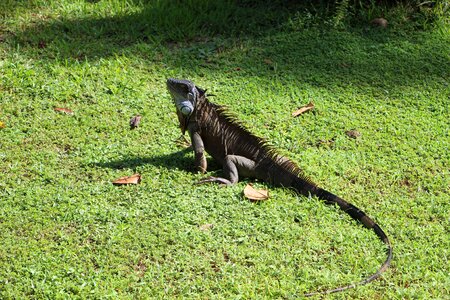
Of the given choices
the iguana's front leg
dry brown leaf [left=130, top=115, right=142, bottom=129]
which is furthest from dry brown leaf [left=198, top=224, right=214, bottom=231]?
dry brown leaf [left=130, top=115, right=142, bottom=129]

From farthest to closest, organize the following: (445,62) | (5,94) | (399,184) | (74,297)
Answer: (445,62)
(5,94)
(399,184)
(74,297)

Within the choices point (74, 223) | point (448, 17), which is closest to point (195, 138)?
point (74, 223)

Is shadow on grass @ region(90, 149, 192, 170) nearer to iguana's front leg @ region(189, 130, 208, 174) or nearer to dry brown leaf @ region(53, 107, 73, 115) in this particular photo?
iguana's front leg @ region(189, 130, 208, 174)

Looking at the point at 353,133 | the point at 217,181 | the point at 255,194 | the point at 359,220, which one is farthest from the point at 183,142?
the point at 359,220

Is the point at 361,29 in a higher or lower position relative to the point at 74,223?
higher

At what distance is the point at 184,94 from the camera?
15.5 feet

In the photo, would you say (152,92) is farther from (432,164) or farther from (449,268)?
(449,268)

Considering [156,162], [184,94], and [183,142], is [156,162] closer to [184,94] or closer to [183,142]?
[183,142]

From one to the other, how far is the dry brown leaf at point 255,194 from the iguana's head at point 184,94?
0.75 m

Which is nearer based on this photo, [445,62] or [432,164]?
[432,164]

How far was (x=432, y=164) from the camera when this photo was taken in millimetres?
4969

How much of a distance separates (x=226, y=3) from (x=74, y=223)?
4.22m

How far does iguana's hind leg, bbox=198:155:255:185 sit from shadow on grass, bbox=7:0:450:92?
1719mm

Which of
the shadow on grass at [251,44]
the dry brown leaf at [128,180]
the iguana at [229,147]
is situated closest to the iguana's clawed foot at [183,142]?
the iguana at [229,147]
